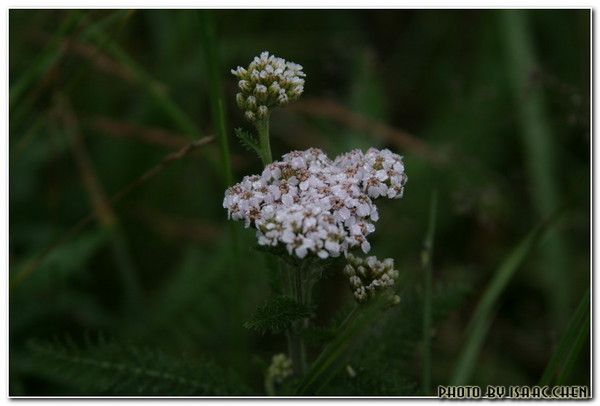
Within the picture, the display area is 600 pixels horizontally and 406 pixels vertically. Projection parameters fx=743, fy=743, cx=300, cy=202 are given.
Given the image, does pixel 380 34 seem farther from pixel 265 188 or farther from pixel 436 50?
pixel 265 188

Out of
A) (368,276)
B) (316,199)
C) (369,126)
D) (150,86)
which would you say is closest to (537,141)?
(369,126)

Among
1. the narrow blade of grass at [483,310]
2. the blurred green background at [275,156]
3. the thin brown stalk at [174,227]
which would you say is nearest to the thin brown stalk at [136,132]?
the blurred green background at [275,156]

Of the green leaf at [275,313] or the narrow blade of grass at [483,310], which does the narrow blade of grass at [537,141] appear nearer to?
the narrow blade of grass at [483,310]

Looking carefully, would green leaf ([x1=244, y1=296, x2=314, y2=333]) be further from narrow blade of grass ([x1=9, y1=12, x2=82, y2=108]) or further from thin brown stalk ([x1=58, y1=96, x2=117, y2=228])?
thin brown stalk ([x1=58, y1=96, x2=117, y2=228])

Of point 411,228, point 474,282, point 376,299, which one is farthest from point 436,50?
point 376,299

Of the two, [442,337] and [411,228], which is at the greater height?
[411,228]

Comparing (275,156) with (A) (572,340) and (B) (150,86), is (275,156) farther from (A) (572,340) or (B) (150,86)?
(A) (572,340)
